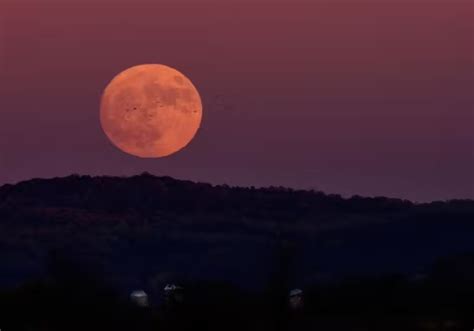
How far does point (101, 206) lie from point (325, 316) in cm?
10443

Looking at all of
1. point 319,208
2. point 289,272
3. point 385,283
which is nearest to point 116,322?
point 289,272

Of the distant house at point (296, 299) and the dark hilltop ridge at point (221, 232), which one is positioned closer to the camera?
the distant house at point (296, 299)

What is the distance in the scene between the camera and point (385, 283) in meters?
63.0

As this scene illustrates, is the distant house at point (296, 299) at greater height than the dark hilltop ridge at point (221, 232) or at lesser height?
lesser

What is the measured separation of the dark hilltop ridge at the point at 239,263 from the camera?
42594 mm

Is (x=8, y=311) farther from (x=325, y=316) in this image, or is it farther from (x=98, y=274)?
(x=325, y=316)

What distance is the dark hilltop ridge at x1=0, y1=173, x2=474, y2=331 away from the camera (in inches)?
1677

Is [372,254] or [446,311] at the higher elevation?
[372,254]

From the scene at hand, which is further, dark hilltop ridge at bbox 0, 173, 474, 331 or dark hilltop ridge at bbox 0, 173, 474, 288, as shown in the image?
dark hilltop ridge at bbox 0, 173, 474, 288

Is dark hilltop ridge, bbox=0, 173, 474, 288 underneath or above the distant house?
above

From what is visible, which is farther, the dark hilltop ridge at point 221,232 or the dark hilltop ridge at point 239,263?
the dark hilltop ridge at point 221,232

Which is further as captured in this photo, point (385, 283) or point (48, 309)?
point (385, 283)

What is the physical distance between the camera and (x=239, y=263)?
107m

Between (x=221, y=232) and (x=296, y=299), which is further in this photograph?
(x=221, y=232)
